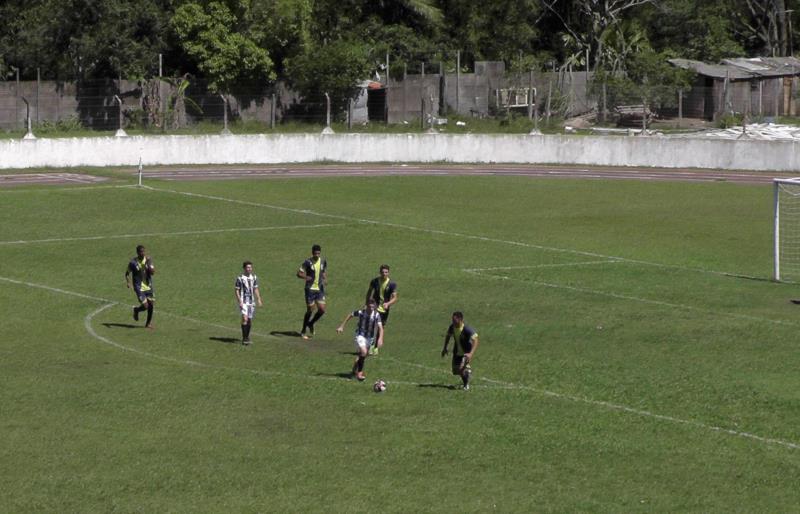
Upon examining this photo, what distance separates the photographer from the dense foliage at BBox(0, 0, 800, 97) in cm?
7500

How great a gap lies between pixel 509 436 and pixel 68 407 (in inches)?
282

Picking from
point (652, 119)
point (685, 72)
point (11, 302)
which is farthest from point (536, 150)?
point (11, 302)

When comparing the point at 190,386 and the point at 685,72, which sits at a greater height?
the point at 685,72

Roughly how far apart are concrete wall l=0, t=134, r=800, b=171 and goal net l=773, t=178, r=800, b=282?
13382 millimetres

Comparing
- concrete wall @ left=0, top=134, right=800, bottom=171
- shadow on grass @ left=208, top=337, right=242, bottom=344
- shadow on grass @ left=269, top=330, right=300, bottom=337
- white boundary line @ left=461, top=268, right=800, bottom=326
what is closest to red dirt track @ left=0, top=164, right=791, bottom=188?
concrete wall @ left=0, top=134, right=800, bottom=171

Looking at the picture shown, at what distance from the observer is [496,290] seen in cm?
3403

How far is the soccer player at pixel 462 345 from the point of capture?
22.6 metres

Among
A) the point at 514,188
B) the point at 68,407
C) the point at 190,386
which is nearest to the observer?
the point at 68,407

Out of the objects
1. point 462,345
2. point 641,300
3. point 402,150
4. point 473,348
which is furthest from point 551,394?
point 402,150

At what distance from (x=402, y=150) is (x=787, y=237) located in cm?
2838

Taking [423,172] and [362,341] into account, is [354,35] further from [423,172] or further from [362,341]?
[362,341]

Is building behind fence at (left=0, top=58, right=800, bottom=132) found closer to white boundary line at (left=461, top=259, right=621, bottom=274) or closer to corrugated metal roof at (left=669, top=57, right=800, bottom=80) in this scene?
corrugated metal roof at (left=669, top=57, right=800, bottom=80)

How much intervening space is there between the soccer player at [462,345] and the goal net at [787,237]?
16066 millimetres

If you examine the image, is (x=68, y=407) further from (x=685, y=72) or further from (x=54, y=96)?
(x=685, y=72)
